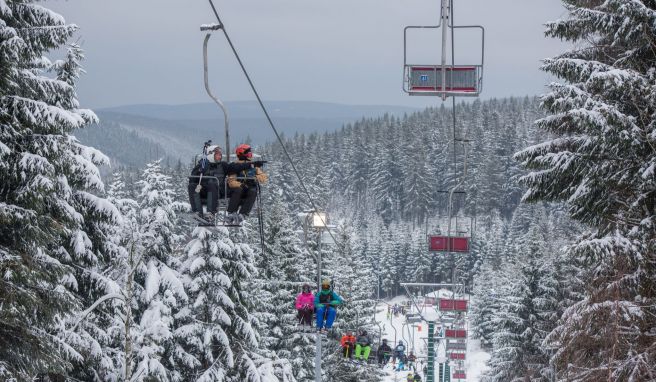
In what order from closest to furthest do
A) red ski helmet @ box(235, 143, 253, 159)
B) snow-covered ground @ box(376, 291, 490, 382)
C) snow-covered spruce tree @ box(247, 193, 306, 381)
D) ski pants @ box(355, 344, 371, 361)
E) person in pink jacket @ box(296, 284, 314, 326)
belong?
red ski helmet @ box(235, 143, 253, 159) < person in pink jacket @ box(296, 284, 314, 326) < ski pants @ box(355, 344, 371, 361) < snow-covered spruce tree @ box(247, 193, 306, 381) < snow-covered ground @ box(376, 291, 490, 382)

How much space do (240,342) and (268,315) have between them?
8.37 metres

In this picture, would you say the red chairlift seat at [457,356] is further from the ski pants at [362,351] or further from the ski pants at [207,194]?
the ski pants at [207,194]

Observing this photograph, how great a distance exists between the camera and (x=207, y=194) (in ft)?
51.6

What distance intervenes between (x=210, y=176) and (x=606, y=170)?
21.7 feet

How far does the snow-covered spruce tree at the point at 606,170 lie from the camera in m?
12.2

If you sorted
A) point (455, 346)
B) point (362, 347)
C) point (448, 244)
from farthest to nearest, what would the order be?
point (455, 346) < point (362, 347) < point (448, 244)

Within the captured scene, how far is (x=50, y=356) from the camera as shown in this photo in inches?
567

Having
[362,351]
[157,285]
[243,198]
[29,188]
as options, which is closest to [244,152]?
[243,198]

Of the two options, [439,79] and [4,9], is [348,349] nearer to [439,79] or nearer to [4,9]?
[439,79]

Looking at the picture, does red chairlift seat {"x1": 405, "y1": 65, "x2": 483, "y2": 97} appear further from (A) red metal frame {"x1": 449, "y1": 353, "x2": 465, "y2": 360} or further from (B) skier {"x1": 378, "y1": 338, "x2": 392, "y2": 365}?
(A) red metal frame {"x1": 449, "y1": 353, "x2": 465, "y2": 360}

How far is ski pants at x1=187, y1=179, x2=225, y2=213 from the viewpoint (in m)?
15.6

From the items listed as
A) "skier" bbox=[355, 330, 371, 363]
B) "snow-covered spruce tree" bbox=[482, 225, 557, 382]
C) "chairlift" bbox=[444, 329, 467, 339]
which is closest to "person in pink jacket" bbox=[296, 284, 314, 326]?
"skier" bbox=[355, 330, 371, 363]

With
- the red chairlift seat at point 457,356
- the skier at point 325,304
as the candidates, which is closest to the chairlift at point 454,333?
the red chairlift seat at point 457,356

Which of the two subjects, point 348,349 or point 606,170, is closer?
point 606,170
